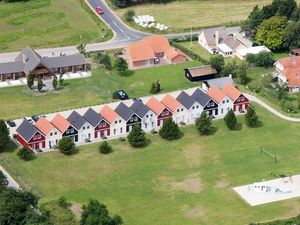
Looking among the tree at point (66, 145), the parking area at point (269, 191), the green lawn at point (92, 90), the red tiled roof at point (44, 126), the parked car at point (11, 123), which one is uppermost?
the red tiled roof at point (44, 126)

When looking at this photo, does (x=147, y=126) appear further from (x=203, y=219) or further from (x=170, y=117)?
(x=203, y=219)

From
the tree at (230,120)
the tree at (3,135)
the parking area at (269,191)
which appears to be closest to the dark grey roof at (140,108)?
the tree at (230,120)

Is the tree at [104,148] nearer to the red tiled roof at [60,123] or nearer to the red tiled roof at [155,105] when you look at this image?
the red tiled roof at [60,123]

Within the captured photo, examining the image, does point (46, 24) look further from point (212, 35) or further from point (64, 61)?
point (212, 35)

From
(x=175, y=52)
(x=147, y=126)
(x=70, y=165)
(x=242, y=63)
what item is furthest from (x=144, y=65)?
(x=70, y=165)

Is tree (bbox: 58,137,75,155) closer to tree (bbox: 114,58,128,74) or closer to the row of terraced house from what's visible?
the row of terraced house

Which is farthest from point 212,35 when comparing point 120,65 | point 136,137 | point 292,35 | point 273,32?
point 136,137

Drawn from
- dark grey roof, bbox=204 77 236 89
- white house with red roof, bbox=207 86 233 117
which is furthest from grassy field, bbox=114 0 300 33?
white house with red roof, bbox=207 86 233 117
